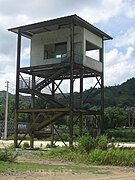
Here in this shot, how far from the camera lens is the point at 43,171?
16.7 metres

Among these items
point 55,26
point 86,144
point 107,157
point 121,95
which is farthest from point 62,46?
point 121,95

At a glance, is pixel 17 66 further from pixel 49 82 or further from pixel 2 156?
pixel 2 156

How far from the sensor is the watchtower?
107ft

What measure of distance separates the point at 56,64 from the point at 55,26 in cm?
408

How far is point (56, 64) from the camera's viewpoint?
1300 inches

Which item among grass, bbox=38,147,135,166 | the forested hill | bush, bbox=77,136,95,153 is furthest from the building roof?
the forested hill

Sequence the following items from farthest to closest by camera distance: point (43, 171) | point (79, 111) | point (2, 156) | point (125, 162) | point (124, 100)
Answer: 1. point (124, 100)
2. point (79, 111)
3. point (125, 162)
4. point (2, 156)
5. point (43, 171)

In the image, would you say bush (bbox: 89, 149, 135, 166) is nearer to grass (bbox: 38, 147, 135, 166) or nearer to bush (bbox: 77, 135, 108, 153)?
grass (bbox: 38, 147, 135, 166)

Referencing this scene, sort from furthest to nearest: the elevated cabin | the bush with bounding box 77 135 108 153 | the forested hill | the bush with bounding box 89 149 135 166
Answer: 1. the forested hill
2. the elevated cabin
3. the bush with bounding box 77 135 108 153
4. the bush with bounding box 89 149 135 166

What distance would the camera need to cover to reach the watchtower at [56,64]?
3253cm

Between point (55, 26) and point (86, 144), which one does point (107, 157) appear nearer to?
point (86, 144)

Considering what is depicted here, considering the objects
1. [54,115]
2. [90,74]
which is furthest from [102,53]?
[54,115]

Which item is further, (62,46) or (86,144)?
(62,46)

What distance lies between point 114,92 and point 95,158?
4701 inches
